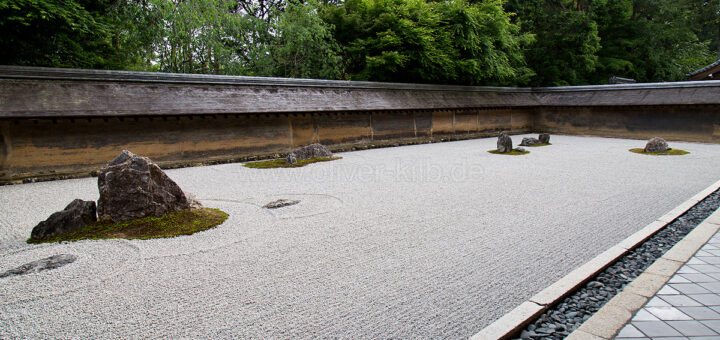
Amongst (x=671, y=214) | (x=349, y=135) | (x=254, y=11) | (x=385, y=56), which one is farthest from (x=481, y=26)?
(x=671, y=214)

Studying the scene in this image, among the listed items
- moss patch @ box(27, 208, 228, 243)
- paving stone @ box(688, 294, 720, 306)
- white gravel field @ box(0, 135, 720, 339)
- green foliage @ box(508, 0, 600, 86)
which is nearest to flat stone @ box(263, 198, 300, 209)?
white gravel field @ box(0, 135, 720, 339)

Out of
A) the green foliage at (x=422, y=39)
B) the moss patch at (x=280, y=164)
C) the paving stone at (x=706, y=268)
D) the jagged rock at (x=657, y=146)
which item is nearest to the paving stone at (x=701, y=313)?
the paving stone at (x=706, y=268)

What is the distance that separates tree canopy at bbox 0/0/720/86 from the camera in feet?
39.6

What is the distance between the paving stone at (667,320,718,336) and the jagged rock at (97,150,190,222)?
4823mm

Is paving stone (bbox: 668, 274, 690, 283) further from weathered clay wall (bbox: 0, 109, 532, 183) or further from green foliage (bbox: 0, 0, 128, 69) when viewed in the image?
green foliage (bbox: 0, 0, 128, 69)

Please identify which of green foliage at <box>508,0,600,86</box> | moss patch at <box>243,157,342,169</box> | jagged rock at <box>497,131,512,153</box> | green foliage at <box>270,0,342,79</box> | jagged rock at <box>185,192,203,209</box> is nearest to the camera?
jagged rock at <box>185,192,203,209</box>

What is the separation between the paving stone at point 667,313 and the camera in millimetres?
2373

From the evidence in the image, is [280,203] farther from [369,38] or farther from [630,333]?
[369,38]

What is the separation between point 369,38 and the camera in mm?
15734

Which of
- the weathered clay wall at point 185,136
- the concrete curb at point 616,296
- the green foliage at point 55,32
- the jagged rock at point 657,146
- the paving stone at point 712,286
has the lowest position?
the paving stone at point 712,286

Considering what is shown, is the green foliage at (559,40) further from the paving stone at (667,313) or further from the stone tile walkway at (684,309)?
the paving stone at (667,313)

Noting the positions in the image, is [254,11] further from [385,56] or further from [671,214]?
[671,214]

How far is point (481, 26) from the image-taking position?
56.4ft

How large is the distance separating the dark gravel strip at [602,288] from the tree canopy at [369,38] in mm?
12158
